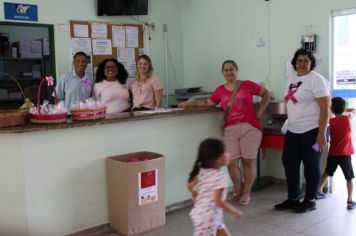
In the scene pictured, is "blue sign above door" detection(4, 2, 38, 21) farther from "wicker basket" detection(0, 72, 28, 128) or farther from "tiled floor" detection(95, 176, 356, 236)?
"tiled floor" detection(95, 176, 356, 236)

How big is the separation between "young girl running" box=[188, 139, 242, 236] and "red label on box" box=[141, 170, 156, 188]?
0.81m

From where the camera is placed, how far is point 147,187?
120 inches

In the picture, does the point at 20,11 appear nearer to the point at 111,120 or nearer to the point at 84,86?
the point at 84,86

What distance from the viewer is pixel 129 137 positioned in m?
3.34

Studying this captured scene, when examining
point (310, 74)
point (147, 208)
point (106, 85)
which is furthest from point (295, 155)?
point (106, 85)

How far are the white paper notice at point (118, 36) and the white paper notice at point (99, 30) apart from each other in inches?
4.4

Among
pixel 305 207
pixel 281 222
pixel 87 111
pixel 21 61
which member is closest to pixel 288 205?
pixel 305 207

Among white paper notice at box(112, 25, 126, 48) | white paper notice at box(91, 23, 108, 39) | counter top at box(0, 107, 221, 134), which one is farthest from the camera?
white paper notice at box(112, 25, 126, 48)

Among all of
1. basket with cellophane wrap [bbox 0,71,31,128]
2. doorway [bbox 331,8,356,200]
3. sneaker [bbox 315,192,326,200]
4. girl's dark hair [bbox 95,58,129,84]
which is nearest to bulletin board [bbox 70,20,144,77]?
girl's dark hair [bbox 95,58,129,84]

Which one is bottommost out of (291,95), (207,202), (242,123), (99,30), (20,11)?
(207,202)

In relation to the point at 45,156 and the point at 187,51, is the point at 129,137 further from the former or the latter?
the point at 187,51

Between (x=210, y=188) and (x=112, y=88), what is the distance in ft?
6.67

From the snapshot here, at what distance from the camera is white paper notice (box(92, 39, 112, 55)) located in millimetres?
4781

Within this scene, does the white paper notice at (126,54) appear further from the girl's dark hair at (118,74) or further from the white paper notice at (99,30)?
the girl's dark hair at (118,74)
